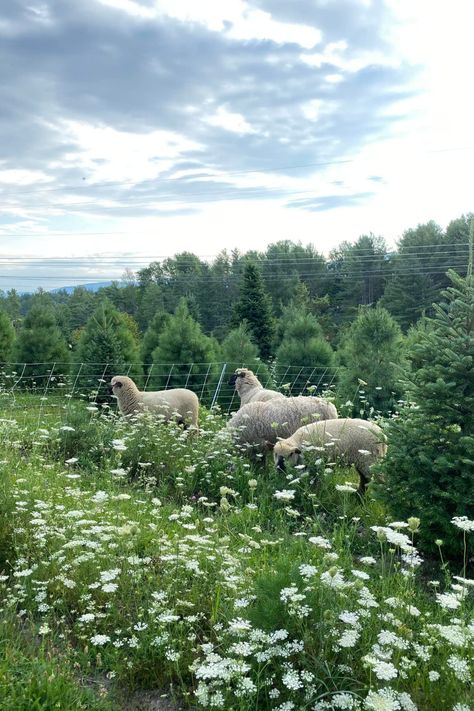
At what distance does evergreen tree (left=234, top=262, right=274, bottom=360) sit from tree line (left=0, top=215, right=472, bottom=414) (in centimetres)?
6

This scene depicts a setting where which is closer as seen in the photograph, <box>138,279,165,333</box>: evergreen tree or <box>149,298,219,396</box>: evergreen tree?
<box>149,298,219,396</box>: evergreen tree

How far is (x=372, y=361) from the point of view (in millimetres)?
14664

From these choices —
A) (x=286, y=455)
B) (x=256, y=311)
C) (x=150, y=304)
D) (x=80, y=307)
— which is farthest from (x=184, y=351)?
(x=80, y=307)

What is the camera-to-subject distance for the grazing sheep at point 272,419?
8.79 m

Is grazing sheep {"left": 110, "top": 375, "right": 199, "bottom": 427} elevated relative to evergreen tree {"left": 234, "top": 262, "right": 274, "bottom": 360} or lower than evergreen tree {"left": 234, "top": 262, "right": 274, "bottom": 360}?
lower

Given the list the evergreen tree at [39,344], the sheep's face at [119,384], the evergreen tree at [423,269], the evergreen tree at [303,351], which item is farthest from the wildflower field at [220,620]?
the evergreen tree at [423,269]

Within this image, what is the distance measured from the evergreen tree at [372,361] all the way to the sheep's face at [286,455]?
23.4 feet

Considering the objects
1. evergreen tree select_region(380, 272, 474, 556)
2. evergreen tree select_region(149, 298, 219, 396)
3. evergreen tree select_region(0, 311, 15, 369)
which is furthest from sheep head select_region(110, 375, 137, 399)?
evergreen tree select_region(0, 311, 15, 369)

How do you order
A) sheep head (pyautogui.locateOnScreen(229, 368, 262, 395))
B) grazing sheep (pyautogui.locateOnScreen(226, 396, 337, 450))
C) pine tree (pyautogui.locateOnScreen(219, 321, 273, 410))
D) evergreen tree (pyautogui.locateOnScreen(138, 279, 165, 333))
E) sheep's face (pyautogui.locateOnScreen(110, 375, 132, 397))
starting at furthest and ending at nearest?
evergreen tree (pyautogui.locateOnScreen(138, 279, 165, 333)) → pine tree (pyautogui.locateOnScreen(219, 321, 273, 410)) → sheep head (pyautogui.locateOnScreen(229, 368, 262, 395)) → sheep's face (pyautogui.locateOnScreen(110, 375, 132, 397)) → grazing sheep (pyautogui.locateOnScreen(226, 396, 337, 450))

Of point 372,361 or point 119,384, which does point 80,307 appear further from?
point 119,384

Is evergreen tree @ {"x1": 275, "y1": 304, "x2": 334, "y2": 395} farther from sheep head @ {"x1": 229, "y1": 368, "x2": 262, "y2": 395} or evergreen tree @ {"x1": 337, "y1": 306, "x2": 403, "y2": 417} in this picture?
sheep head @ {"x1": 229, "y1": 368, "x2": 262, "y2": 395}

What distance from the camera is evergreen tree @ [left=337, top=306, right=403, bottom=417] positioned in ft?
46.4

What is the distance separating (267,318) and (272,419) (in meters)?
23.3

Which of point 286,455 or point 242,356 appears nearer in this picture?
point 286,455
